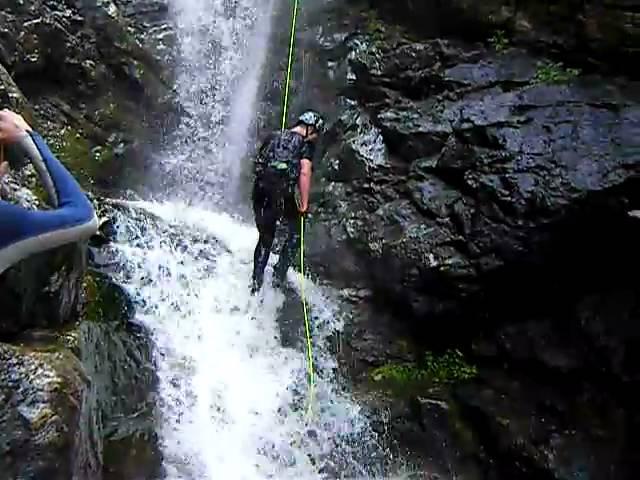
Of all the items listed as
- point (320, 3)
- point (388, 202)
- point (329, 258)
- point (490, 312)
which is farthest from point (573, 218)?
point (320, 3)

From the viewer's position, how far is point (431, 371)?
7.72m

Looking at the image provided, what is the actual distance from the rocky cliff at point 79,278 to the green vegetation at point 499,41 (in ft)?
14.9

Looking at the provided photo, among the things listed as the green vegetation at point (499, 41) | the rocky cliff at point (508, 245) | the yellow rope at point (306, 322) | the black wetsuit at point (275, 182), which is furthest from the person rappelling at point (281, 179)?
the green vegetation at point (499, 41)

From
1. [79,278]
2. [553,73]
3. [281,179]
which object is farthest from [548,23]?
[79,278]

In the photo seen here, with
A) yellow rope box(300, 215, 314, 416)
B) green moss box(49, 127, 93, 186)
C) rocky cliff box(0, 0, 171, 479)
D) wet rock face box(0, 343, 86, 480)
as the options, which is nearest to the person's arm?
yellow rope box(300, 215, 314, 416)

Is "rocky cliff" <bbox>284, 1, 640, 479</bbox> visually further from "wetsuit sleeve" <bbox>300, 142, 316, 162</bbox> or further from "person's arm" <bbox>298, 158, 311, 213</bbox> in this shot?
"wetsuit sleeve" <bbox>300, 142, 316, 162</bbox>

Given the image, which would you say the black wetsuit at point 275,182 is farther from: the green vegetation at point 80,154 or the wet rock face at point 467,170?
the green vegetation at point 80,154

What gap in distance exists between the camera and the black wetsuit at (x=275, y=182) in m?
7.53

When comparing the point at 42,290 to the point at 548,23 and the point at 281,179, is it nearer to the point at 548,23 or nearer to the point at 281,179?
the point at 281,179

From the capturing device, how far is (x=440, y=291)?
7.80m

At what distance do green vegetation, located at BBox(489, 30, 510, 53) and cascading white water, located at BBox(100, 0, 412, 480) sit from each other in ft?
12.7

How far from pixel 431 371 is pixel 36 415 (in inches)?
178

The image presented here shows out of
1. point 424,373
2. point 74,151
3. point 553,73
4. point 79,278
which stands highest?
point 553,73

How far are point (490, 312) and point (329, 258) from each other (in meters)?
1.93
